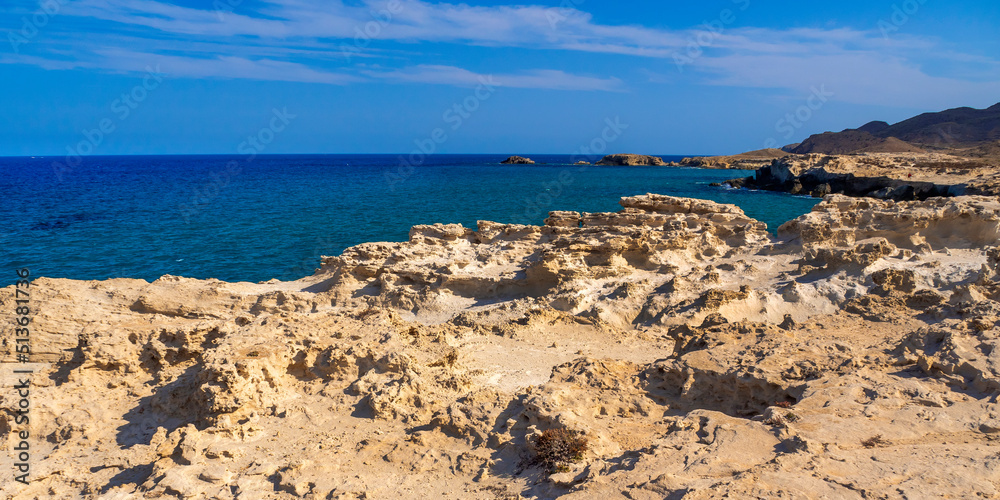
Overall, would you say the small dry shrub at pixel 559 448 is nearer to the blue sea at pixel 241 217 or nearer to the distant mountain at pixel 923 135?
the blue sea at pixel 241 217

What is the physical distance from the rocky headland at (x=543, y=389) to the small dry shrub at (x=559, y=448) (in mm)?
28

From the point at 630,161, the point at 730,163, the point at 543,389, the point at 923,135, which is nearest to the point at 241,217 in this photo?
the point at 543,389

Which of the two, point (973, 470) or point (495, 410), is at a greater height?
point (973, 470)

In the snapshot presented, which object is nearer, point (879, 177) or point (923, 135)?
point (879, 177)

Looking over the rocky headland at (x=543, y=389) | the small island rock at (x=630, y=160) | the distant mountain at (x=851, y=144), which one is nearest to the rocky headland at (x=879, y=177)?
the rocky headland at (x=543, y=389)

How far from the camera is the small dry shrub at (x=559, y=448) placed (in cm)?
608

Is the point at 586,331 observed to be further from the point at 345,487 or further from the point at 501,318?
the point at 345,487

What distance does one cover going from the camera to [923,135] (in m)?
106

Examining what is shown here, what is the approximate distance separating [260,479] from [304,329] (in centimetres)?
377

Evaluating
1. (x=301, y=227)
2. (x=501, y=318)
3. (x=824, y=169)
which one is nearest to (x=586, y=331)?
(x=501, y=318)

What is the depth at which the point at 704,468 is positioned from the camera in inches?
211

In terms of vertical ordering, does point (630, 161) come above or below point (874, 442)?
above

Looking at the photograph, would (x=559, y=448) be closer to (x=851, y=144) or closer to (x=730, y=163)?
(x=730, y=163)

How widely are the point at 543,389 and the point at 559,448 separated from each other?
1.62 metres
